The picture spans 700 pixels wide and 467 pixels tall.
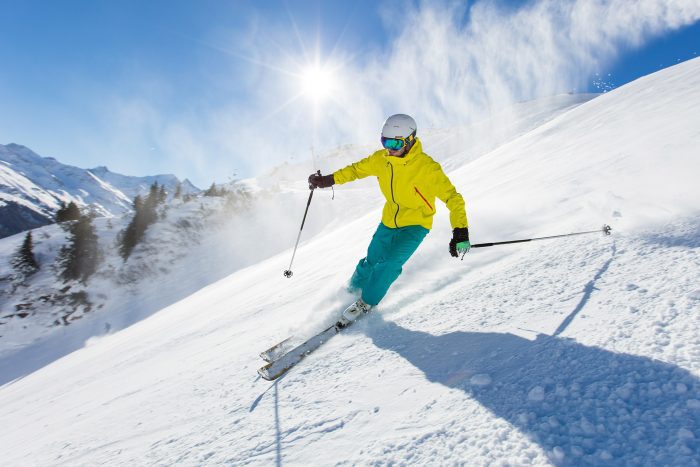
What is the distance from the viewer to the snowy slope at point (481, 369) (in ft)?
5.65

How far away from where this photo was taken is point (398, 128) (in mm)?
4258

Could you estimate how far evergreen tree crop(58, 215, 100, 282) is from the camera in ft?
107

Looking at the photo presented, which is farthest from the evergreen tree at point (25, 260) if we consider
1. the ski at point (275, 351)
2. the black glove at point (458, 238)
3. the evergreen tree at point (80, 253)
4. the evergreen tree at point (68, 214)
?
the black glove at point (458, 238)

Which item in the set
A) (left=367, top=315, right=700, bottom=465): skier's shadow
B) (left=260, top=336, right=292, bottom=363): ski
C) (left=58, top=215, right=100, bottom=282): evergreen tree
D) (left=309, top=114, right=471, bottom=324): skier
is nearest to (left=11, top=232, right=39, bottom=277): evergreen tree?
(left=58, top=215, right=100, bottom=282): evergreen tree

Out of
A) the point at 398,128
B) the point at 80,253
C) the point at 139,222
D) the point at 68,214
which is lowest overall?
the point at 398,128

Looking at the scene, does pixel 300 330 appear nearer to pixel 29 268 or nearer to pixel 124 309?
pixel 124 309

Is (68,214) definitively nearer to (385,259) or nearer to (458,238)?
(385,259)

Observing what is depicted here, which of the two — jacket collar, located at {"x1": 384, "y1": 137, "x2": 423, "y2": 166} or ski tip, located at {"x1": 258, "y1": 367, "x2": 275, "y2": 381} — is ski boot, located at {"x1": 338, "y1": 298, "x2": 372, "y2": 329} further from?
jacket collar, located at {"x1": 384, "y1": 137, "x2": 423, "y2": 166}

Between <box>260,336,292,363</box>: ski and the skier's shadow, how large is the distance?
1739 mm

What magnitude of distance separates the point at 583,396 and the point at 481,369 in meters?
0.64

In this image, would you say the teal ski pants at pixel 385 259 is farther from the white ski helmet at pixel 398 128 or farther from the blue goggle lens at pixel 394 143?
the white ski helmet at pixel 398 128

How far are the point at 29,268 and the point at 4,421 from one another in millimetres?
34674

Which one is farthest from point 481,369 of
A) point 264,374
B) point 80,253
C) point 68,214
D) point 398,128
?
point 68,214

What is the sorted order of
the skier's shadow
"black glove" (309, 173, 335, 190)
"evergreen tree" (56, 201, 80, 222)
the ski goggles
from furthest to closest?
"evergreen tree" (56, 201, 80, 222) < "black glove" (309, 173, 335, 190) < the ski goggles < the skier's shadow
